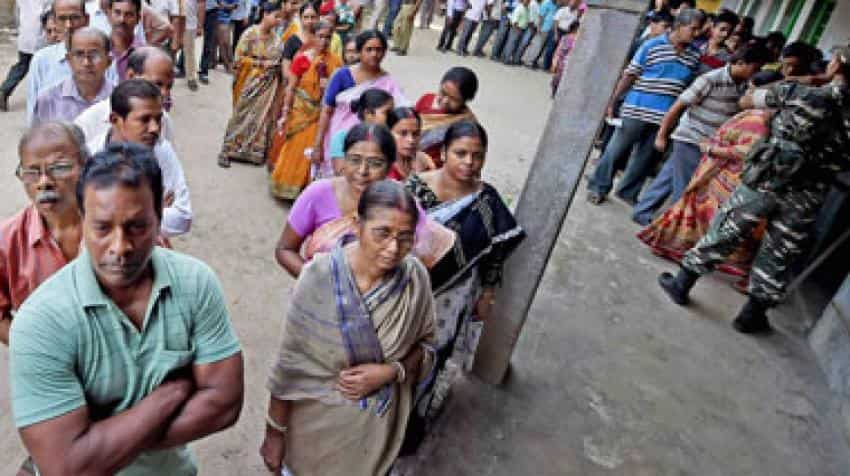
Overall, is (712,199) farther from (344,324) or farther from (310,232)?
(344,324)

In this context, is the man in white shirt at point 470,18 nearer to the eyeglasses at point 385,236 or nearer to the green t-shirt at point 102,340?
the eyeglasses at point 385,236

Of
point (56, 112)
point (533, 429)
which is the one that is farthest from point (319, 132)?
point (533, 429)

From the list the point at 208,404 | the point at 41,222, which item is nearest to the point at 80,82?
the point at 41,222

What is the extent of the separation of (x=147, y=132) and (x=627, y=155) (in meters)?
5.02

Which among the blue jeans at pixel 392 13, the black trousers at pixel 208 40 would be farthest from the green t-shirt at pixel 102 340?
the blue jeans at pixel 392 13

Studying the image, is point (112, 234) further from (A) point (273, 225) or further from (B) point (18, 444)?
(A) point (273, 225)

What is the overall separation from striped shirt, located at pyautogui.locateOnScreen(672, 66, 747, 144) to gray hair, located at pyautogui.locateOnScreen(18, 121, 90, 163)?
4896 mm

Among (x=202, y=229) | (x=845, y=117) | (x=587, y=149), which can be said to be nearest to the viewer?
(x=587, y=149)

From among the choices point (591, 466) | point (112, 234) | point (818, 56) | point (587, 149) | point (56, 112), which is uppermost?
point (818, 56)

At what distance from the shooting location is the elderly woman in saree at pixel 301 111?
172 inches

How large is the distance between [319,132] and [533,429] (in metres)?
2.44

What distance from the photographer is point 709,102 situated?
5.09m

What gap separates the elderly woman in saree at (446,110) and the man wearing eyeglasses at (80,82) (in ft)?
5.32

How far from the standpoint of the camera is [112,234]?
1111 mm
